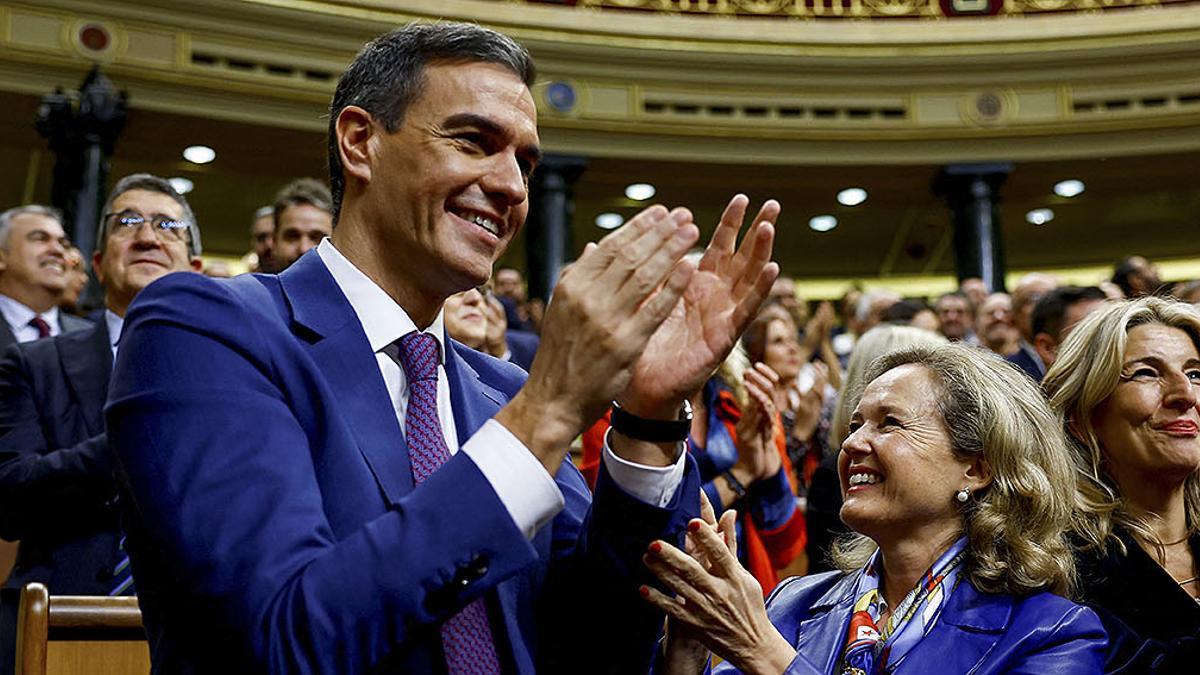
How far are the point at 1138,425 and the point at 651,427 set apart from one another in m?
1.57

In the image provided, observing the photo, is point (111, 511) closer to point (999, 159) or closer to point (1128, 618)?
point (1128, 618)

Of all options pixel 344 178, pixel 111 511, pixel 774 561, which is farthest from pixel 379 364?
pixel 774 561

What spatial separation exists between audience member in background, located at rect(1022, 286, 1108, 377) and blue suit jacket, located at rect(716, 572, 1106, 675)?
1.99 meters

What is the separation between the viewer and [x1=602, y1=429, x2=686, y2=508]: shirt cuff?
118cm

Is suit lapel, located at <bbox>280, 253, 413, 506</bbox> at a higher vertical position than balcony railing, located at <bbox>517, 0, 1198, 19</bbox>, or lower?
higher

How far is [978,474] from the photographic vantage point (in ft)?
6.77

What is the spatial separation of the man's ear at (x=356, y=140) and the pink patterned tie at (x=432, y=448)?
0.63ft

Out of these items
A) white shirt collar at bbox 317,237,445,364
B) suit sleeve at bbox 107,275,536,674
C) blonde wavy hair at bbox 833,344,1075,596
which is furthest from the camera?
blonde wavy hair at bbox 833,344,1075,596

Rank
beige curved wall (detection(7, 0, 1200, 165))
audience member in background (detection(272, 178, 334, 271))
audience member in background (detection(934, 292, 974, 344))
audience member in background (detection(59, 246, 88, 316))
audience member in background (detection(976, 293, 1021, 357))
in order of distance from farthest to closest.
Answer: beige curved wall (detection(7, 0, 1200, 165)) < audience member in background (detection(934, 292, 974, 344)) < audience member in background (detection(976, 293, 1021, 357)) < audience member in background (detection(59, 246, 88, 316)) < audience member in background (detection(272, 178, 334, 271))

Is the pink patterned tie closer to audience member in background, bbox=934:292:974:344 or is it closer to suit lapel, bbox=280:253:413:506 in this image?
suit lapel, bbox=280:253:413:506

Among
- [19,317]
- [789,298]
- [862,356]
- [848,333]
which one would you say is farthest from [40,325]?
[848,333]

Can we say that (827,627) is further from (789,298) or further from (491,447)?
(789,298)

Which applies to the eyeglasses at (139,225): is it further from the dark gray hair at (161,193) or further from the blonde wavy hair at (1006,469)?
the blonde wavy hair at (1006,469)

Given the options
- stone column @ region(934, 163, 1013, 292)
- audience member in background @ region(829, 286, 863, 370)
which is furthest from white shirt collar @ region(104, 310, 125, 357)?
stone column @ region(934, 163, 1013, 292)
